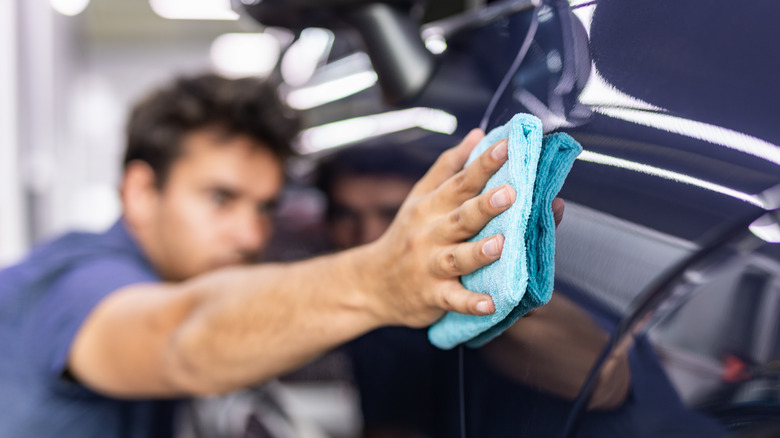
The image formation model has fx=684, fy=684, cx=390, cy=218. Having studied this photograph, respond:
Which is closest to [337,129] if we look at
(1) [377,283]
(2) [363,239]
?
(2) [363,239]

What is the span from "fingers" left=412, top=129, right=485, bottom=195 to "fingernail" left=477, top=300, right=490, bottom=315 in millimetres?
163

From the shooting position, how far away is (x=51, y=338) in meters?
1.32

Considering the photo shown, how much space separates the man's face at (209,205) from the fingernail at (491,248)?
45.2 inches

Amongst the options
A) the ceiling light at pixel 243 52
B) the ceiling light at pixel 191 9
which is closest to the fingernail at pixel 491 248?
the ceiling light at pixel 191 9

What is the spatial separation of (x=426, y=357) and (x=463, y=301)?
0.67ft

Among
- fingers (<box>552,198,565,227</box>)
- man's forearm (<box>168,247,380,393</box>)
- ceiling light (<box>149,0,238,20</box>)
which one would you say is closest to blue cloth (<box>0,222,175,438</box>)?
man's forearm (<box>168,247,380,393</box>)

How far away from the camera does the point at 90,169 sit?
900cm

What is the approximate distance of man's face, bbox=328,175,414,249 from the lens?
89 cm

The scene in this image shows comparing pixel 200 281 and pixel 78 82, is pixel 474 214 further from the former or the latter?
pixel 78 82

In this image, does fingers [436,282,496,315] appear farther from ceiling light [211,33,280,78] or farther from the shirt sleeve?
ceiling light [211,33,280,78]

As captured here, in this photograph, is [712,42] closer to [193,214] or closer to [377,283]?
[377,283]

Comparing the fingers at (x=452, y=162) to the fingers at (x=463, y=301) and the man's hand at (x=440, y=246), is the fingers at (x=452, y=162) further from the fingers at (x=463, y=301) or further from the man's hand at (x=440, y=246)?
the fingers at (x=463, y=301)

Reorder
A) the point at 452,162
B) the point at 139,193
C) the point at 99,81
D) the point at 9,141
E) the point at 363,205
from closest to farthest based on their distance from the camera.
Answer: the point at 452,162
the point at 363,205
the point at 139,193
the point at 9,141
the point at 99,81

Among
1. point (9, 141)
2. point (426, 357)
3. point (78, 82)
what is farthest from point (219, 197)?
point (78, 82)
